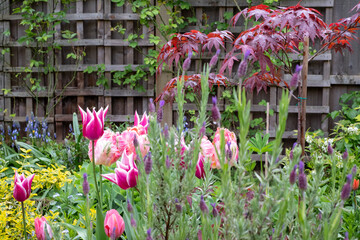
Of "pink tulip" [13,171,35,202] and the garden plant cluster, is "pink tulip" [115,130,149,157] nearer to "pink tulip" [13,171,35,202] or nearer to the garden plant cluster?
the garden plant cluster

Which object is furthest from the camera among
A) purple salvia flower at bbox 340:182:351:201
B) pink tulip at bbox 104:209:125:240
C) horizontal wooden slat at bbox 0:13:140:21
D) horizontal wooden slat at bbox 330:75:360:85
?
horizontal wooden slat at bbox 0:13:140:21

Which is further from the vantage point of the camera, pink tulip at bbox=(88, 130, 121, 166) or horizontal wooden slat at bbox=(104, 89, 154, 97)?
horizontal wooden slat at bbox=(104, 89, 154, 97)

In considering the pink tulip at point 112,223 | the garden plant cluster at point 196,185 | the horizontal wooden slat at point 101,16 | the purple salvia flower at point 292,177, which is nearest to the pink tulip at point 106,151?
the garden plant cluster at point 196,185

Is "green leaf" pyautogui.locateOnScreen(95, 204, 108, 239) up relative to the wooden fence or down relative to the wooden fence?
down

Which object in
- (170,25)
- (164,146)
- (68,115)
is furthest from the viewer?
(68,115)

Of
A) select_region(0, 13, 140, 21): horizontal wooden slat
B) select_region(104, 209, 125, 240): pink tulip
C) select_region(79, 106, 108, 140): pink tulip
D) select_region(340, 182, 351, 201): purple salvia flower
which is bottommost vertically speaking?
select_region(104, 209, 125, 240): pink tulip

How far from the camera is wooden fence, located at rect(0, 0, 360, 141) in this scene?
4449 mm

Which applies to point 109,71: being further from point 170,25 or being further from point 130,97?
point 170,25

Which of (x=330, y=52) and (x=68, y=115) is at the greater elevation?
(x=330, y=52)

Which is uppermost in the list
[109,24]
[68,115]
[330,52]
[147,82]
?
[109,24]

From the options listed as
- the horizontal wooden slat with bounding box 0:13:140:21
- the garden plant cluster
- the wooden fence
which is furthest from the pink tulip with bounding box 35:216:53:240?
the horizontal wooden slat with bounding box 0:13:140:21

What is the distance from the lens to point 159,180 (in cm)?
88

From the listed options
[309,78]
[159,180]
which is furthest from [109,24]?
[159,180]

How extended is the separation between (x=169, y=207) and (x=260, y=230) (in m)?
0.24
